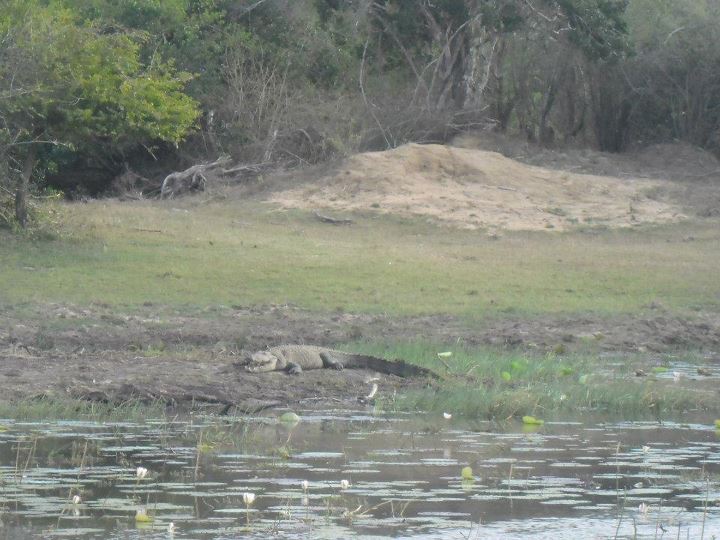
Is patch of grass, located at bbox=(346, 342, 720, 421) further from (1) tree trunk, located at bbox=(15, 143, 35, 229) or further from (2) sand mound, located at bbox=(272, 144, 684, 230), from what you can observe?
(2) sand mound, located at bbox=(272, 144, 684, 230)

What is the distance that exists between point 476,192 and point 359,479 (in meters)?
16.0

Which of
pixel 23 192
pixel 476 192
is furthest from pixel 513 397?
pixel 476 192

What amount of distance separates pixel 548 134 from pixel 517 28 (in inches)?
137

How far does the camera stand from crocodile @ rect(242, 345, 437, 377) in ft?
35.4

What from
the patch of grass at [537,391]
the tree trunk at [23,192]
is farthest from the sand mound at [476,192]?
the patch of grass at [537,391]

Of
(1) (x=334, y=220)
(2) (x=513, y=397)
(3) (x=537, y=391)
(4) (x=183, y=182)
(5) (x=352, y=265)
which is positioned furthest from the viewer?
(4) (x=183, y=182)

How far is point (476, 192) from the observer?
75.4ft

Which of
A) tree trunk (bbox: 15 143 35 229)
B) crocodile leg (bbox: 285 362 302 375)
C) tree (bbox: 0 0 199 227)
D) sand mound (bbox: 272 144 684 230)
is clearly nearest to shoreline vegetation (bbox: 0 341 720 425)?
crocodile leg (bbox: 285 362 302 375)

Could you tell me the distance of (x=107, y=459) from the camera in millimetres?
7730

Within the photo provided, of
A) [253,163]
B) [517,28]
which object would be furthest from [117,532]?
[517,28]

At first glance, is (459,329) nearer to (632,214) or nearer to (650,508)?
(650,508)

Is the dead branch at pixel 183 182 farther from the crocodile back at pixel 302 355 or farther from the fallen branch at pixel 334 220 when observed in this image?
the crocodile back at pixel 302 355

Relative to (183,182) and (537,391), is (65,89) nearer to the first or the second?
(183,182)

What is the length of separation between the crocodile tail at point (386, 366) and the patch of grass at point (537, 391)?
0.23 meters
